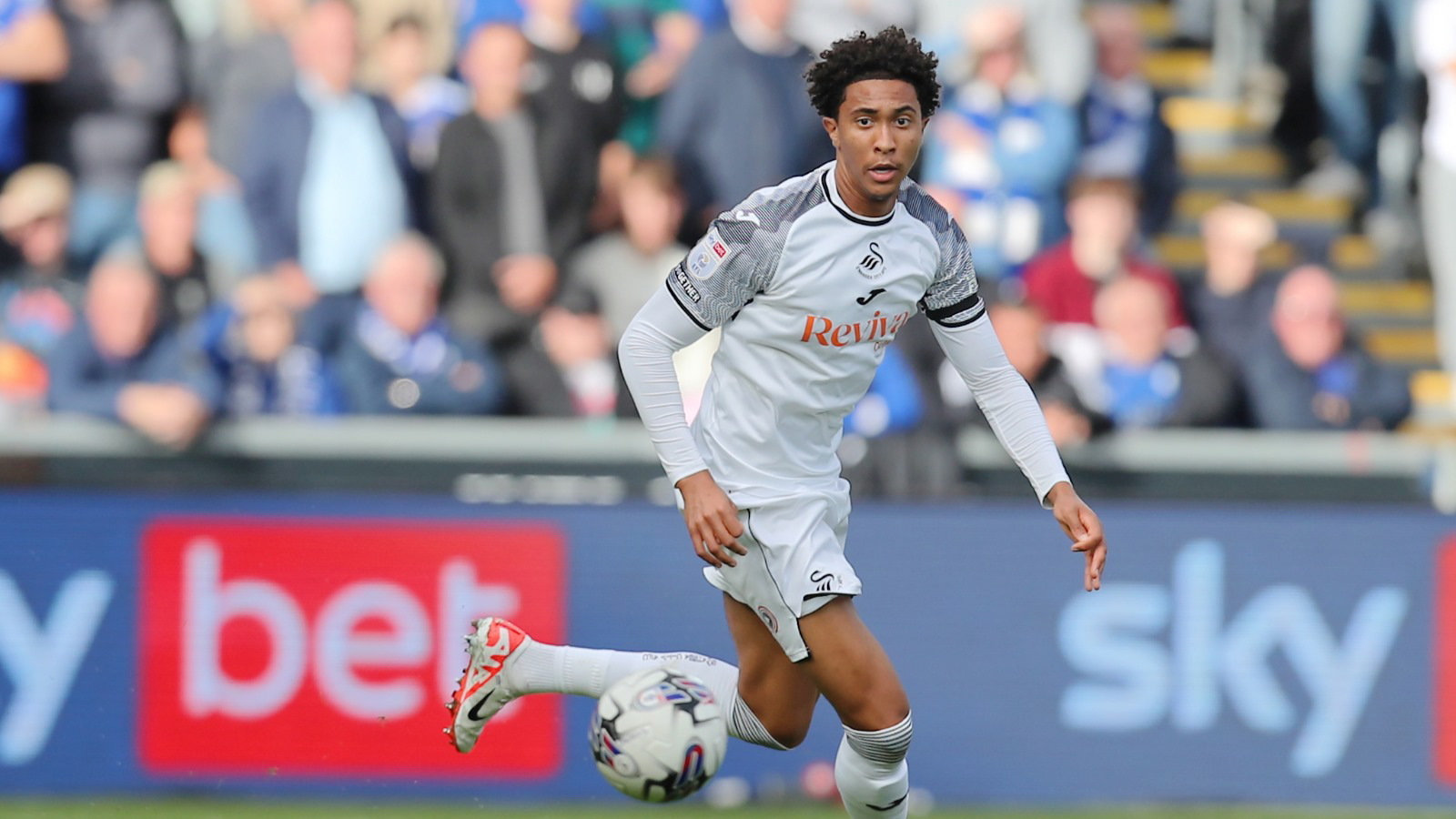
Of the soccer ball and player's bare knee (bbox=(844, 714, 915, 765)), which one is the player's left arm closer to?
player's bare knee (bbox=(844, 714, 915, 765))

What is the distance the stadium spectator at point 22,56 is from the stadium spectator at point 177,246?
0.68 metres

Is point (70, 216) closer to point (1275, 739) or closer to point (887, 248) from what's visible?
point (887, 248)

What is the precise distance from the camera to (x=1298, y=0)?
10.8 m

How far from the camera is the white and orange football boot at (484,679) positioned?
582cm

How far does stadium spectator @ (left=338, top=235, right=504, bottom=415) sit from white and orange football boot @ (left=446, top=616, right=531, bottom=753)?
2.74 metres

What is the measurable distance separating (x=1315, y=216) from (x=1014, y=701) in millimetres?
3951

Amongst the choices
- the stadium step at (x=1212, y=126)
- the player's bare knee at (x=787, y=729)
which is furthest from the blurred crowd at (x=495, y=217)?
the player's bare knee at (x=787, y=729)

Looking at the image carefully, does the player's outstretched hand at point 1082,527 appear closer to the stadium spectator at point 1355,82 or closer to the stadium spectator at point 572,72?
the stadium spectator at point 572,72

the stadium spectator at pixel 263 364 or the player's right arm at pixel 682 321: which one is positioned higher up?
the stadium spectator at pixel 263 364

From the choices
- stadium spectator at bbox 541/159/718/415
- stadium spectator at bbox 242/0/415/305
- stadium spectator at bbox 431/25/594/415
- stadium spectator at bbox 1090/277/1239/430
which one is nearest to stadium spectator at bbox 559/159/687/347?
stadium spectator at bbox 541/159/718/415

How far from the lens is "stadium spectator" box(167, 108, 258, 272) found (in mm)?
8836

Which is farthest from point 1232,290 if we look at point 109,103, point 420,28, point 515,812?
point 109,103

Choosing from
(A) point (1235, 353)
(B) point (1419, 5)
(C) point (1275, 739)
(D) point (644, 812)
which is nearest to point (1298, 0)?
(B) point (1419, 5)

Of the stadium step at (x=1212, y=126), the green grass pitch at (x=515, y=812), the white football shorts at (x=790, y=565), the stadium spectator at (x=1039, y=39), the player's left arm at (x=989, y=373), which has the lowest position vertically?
the green grass pitch at (x=515, y=812)
